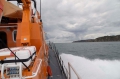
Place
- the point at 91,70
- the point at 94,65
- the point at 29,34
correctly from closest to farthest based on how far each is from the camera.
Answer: the point at 29,34
the point at 91,70
the point at 94,65

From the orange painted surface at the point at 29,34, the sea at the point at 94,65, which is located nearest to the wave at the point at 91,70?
the sea at the point at 94,65

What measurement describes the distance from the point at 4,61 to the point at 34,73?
1.65ft

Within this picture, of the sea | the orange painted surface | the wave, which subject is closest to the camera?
the orange painted surface

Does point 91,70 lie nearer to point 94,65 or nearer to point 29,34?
point 94,65

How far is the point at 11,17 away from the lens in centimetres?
623

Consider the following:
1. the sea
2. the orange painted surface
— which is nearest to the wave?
the sea

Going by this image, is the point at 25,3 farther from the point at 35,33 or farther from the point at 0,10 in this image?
the point at 0,10

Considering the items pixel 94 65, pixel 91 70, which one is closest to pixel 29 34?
pixel 91 70

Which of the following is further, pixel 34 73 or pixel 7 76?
pixel 34 73

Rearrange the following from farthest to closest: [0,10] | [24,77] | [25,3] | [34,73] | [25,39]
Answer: [25,3], [25,39], [34,73], [24,77], [0,10]

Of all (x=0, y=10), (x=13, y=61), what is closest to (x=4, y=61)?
(x=13, y=61)

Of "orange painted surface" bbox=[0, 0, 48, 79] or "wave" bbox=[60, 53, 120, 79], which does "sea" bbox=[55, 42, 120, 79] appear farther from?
"orange painted surface" bbox=[0, 0, 48, 79]

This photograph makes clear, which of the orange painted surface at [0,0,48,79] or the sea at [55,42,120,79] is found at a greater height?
the orange painted surface at [0,0,48,79]

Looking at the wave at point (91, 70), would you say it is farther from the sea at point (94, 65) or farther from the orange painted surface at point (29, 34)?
the orange painted surface at point (29, 34)
